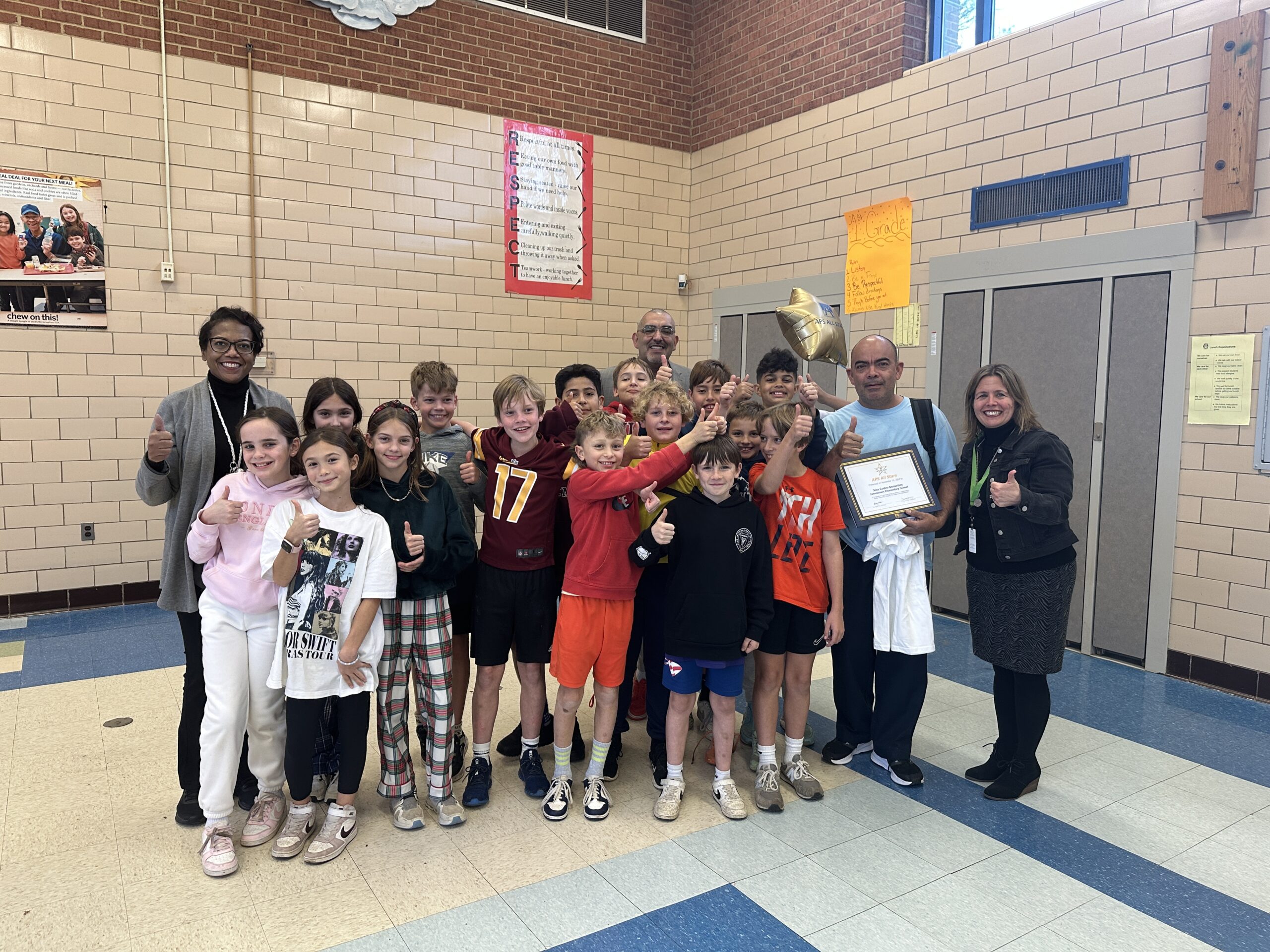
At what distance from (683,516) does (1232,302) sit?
3128mm

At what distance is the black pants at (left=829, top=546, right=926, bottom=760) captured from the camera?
2953 mm

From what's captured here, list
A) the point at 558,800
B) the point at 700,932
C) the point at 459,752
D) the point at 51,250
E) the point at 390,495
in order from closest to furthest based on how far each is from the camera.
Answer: the point at 700,932 → the point at 390,495 → the point at 558,800 → the point at 459,752 → the point at 51,250

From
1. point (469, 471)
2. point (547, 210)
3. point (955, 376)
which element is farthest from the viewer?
point (547, 210)

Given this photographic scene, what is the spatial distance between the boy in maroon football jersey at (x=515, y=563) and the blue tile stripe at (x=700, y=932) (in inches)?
30.4

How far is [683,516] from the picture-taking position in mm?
2551

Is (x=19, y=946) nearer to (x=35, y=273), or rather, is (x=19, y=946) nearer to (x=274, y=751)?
(x=274, y=751)

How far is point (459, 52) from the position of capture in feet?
19.7

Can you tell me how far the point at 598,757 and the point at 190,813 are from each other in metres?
1.28

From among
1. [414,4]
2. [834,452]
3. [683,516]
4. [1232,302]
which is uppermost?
[414,4]

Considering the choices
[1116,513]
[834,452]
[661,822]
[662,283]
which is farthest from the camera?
[662,283]

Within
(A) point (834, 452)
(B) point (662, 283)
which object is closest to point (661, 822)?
(A) point (834, 452)

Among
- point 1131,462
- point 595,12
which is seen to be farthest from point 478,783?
point 595,12

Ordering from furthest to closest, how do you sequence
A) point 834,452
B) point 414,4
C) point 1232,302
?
1. point 414,4
2. point 1232,302
3. point 834,452

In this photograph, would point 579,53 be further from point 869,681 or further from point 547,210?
point 869,681
